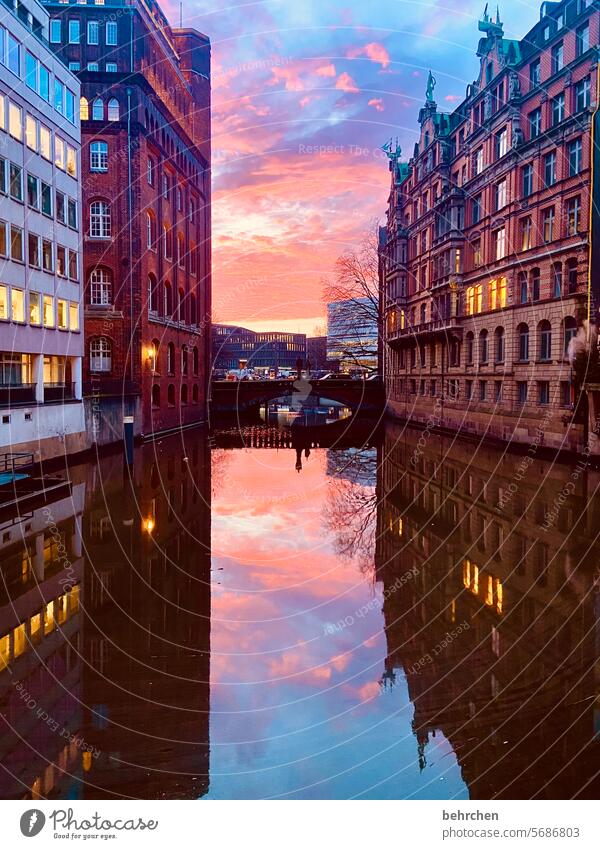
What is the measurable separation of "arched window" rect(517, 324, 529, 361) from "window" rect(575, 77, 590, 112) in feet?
38.5

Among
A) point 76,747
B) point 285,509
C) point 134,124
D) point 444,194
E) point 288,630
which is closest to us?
point 76,747

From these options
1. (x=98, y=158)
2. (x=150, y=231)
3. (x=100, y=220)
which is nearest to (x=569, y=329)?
(x=150, y=231)

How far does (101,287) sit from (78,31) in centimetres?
1814

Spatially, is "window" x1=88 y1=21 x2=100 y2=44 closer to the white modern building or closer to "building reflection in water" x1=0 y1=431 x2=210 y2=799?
the white modern building

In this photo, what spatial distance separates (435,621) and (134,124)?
4035 centimetres

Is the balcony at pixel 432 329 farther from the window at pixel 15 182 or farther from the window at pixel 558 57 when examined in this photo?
the window at pixel 15 182

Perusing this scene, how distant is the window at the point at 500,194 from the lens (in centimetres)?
4185

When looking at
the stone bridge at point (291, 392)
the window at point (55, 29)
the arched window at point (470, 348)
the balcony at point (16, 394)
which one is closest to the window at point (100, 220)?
the window at point (55, 29)

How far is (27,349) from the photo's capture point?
99.8 feet

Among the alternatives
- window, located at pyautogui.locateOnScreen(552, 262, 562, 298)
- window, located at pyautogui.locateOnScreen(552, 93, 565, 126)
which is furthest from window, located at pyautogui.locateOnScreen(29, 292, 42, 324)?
window, located at pyautogui.locateOnScreen(552, 93, 565, 126)

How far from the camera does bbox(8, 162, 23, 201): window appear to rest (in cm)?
2844

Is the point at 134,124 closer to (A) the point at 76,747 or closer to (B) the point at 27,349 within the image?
(B) the point at 27,349

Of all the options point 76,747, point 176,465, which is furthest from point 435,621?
point 176,465

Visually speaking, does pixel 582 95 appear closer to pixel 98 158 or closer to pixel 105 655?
pixel 98 158
